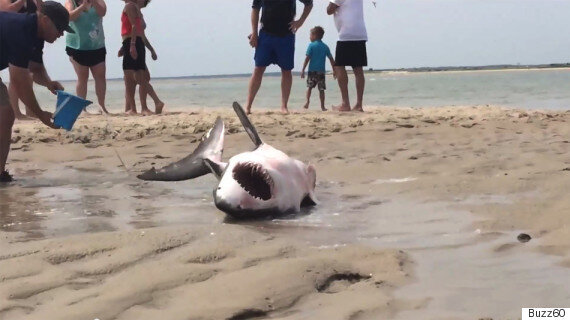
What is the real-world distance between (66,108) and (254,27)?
3.58m

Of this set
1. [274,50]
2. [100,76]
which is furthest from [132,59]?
[274,50]

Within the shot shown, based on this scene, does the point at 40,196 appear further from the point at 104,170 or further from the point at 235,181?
the point at 235,181

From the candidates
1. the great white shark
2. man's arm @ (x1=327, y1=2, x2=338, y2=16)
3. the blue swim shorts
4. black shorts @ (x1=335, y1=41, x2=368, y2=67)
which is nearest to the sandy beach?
the great white shark

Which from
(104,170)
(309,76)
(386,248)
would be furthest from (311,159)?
(309,76)

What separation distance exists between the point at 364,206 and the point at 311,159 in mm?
1772

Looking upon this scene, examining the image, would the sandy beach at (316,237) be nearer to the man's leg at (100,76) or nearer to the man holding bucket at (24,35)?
the man holding bucket at (24,35)

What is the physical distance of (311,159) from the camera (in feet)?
19.6

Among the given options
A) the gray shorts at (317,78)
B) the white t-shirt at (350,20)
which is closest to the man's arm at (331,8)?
the white t-shirt at (350,20)

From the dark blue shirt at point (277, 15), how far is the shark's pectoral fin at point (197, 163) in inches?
148

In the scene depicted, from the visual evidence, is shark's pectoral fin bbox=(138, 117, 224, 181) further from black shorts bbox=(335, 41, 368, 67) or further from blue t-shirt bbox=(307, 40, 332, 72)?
blue t-shirt bbox=(307, 40, 332, 72)

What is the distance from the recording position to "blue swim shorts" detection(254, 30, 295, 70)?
28.0ft

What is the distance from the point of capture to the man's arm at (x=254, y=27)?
336 inches

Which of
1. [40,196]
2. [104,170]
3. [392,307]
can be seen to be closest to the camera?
[392,307]

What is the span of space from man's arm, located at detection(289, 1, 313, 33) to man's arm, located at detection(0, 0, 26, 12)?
10.6ft
